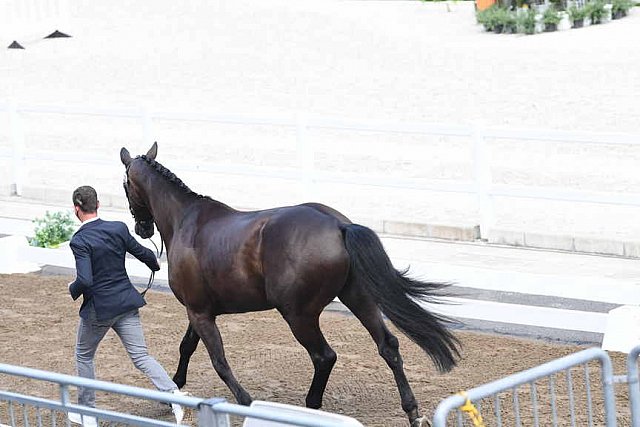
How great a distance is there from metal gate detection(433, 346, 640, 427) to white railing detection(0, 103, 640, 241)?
4.10 m

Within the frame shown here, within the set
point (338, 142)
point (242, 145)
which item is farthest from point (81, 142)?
point (338, 142)

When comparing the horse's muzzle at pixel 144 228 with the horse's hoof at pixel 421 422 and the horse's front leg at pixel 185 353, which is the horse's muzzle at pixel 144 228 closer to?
the horse's front leg at pixel 185 353

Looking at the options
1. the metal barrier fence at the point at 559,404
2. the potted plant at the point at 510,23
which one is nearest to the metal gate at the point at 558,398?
the metal barrier fence at the point at 559,404

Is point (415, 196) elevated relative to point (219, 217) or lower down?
lower down

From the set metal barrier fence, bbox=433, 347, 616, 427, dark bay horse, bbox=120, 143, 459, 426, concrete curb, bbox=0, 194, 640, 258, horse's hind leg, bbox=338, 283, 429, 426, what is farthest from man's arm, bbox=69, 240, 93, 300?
concrete curb, bbox=0, 194, 640, 258

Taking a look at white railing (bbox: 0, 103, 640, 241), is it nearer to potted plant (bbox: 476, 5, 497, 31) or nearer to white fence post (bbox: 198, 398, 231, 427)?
white fence post (bbox: 198, 398, 231, 427)

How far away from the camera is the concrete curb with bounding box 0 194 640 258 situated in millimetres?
12781

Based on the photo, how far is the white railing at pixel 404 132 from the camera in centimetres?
1291

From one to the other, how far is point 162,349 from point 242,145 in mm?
10673

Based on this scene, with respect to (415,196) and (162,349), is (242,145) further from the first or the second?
(162,349)

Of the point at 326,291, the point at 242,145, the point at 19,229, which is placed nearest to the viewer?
the point at 326,291

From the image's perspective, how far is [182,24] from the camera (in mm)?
39781

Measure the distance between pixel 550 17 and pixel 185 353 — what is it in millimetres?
26291

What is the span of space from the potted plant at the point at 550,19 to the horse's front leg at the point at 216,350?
26.7 metres
